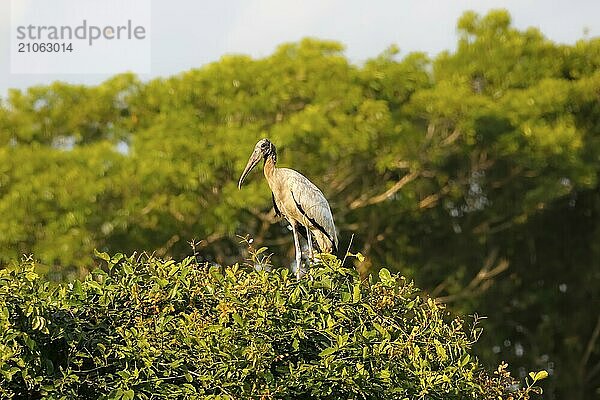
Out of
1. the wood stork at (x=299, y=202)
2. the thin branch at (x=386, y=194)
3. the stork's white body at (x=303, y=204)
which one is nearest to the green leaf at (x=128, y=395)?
the wood stork at (x=299, y=202)

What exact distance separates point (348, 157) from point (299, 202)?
31.6 ft

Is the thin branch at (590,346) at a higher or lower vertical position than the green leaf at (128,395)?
lower

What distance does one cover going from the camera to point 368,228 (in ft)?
78.6

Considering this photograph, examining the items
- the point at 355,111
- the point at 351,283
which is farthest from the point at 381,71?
the point at 351,283

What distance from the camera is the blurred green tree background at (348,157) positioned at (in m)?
21.3

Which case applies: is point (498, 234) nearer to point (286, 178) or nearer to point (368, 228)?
point (368, 228)

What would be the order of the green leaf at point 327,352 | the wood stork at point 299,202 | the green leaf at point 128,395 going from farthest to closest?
the wood stork at point 299,202
the green leaf at point 327,352
the green leaf at point 128,395

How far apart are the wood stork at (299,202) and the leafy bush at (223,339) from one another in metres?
4.38

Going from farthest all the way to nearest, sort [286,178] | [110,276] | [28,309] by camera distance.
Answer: [286,178], [110,276], [28,309]

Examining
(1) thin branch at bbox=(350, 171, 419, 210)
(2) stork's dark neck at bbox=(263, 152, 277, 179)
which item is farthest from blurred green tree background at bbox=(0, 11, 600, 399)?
(2) stork's dark neck at bbox=(263, 152, 277, 179)

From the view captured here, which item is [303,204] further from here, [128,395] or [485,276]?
[485,276]

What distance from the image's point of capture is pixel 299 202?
12.4m

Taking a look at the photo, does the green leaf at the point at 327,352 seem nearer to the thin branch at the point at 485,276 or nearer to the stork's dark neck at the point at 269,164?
the stork's dark neck at the point at 269,164

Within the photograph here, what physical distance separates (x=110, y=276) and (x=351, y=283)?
4.89ft
